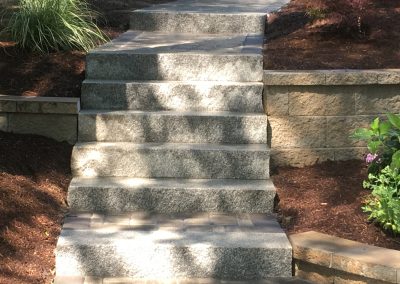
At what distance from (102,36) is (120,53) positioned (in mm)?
985

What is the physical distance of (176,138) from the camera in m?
5.86

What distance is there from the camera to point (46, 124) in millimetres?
5891

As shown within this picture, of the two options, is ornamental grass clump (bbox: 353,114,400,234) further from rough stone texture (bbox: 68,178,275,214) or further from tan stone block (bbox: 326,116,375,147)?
rough stone texture (bbox: 68,178,275,214)

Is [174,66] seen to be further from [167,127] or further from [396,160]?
[396,160]

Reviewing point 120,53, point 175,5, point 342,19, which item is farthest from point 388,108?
point 175,5

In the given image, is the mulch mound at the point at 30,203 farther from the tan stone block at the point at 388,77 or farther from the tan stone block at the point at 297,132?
the tan stone block at the point at 388,77

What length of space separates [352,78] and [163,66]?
5.22 feet

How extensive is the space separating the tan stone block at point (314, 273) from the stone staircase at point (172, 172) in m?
0.08

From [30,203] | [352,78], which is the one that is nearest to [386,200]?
[352,78]

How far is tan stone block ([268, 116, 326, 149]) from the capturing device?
19.4 ft

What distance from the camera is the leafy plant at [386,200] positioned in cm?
458

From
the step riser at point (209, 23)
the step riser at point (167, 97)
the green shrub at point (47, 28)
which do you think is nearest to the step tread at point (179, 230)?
the step riser at point (167, 97)

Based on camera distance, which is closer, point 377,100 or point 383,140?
point 383,140

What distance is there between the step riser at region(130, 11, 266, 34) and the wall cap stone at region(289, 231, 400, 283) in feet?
12.1
